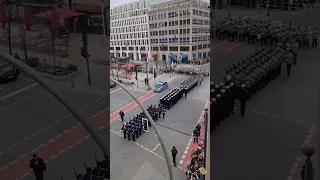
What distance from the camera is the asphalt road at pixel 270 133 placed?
9625 millimetres

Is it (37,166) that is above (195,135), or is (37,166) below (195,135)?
below

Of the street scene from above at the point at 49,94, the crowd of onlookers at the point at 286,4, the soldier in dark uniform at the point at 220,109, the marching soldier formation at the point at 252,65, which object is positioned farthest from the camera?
the crowd of onlookers at the point at 286,4

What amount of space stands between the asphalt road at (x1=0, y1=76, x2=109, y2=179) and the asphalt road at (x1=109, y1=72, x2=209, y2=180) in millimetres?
1785

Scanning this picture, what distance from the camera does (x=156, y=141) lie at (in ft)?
28.8

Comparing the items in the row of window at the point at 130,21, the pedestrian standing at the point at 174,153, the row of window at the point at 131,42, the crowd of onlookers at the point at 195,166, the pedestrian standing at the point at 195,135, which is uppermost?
the row of window at the point at 130,21

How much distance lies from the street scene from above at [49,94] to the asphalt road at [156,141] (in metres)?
0.34

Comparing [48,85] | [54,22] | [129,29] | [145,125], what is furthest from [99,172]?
[54,22]

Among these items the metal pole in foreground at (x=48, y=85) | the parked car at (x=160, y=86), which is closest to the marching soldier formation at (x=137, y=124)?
the parked car at (x=160, y=86)

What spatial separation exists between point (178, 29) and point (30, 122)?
240 inches

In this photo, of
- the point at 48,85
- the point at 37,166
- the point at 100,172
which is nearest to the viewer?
the point at 48,85

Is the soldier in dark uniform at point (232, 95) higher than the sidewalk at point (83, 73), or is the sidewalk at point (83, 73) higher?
the sidewalk at point (83, 73)

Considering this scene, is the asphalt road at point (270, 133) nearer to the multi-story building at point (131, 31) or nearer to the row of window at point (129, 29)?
the multi-story building at point (131, 31)

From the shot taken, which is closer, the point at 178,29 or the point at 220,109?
the point at 178,29

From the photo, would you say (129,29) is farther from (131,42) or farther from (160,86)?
(160,86)
